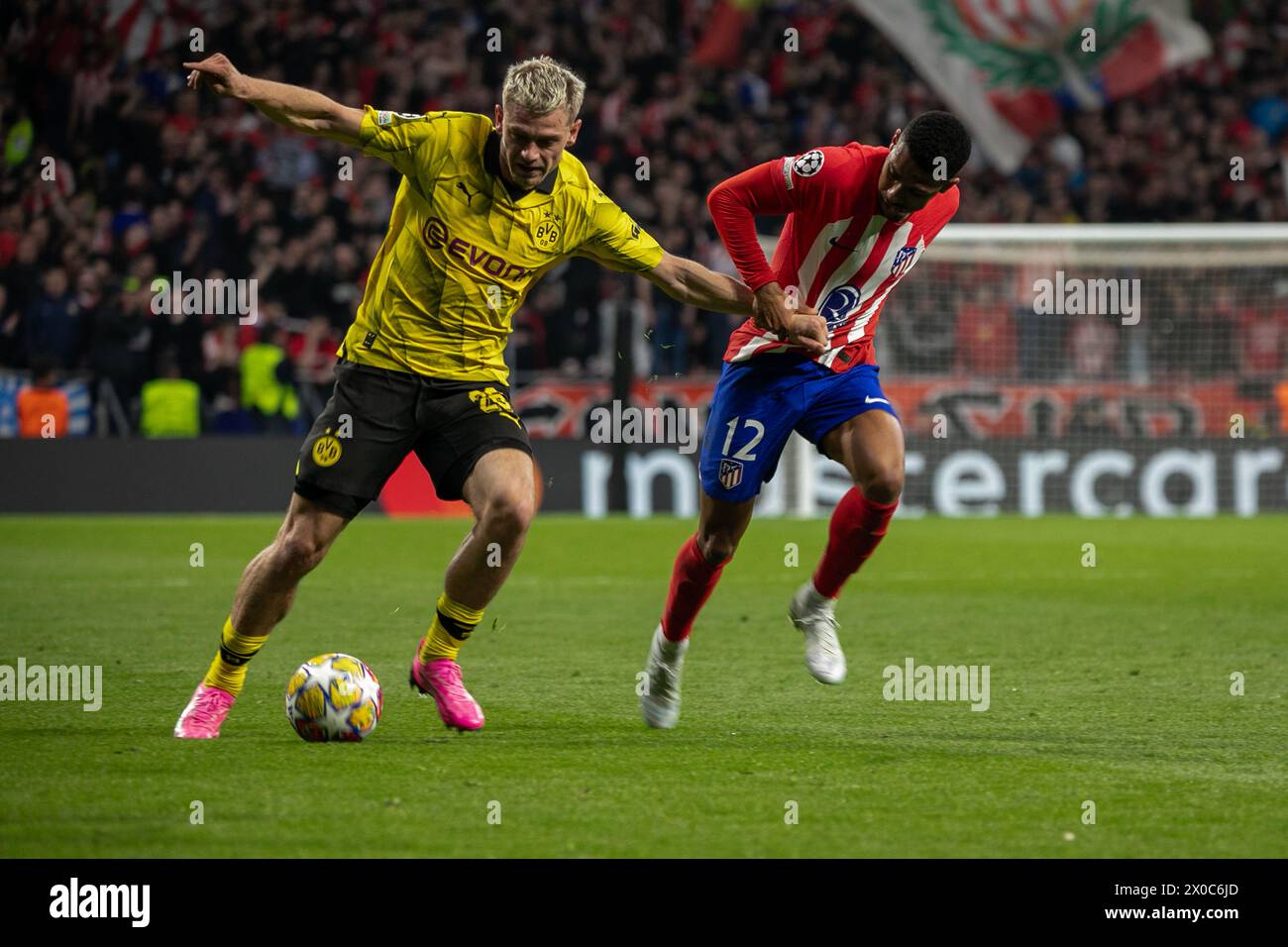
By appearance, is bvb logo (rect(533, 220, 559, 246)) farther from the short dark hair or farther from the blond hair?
the short dark hair

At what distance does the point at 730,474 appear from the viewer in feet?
22.6

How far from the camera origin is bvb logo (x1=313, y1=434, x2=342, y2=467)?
5988 millimetres

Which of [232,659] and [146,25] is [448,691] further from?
[146,25]

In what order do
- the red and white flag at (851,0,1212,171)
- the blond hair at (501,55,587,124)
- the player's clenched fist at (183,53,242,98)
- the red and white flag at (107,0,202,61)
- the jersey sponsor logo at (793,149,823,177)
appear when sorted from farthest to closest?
the red and white flag at (851,0,1212,171) → the red and white flag at (107,0,202,61) → the jersey sponsor logo at (793,149,823,177) → the blond hair at (501,55,587,124) → the player's clenched fist at (183,53,242,98)

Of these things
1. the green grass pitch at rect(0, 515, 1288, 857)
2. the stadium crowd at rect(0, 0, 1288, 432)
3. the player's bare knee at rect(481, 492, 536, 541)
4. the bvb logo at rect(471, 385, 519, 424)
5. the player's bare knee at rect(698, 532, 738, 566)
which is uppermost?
the stadium crowd at rect(0, 0, 1288, 432)

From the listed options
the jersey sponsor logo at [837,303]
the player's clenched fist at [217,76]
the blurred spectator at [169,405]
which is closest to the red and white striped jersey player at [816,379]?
the jersey sponsor logo at [837,303]

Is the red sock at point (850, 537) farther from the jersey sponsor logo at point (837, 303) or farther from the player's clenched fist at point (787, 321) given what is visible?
the player's clenched fist at point (787, 321)

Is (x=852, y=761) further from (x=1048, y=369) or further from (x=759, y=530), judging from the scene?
(x=1048, y=369)

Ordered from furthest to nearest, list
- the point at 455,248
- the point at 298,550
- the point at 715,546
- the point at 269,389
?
1. the point at 269,389
2. the point at 715,546
3. the point at 455,248
4. the point at 298,550

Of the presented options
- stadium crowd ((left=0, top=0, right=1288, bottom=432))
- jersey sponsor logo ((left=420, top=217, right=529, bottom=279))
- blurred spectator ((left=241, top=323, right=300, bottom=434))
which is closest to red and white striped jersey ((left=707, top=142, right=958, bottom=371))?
jersey sponsor logo ((left=420, top=217, right=529, bottom=279))

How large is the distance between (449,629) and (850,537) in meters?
1.56

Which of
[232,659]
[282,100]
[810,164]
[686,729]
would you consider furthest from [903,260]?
[232,659]

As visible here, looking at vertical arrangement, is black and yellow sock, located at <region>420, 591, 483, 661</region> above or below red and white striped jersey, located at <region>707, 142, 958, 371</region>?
below

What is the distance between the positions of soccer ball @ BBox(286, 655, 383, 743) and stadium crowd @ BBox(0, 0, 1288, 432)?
12.0 meters
